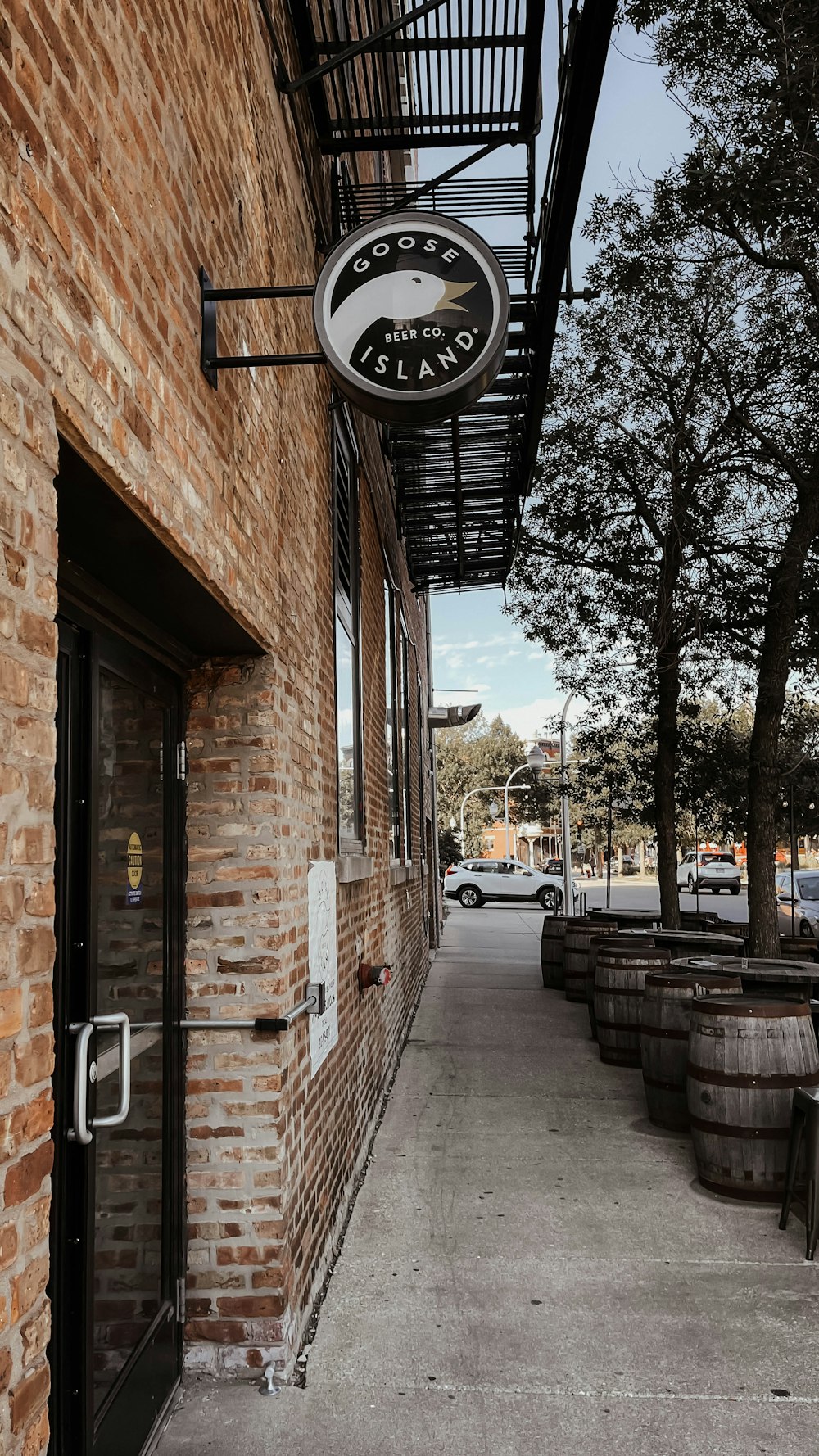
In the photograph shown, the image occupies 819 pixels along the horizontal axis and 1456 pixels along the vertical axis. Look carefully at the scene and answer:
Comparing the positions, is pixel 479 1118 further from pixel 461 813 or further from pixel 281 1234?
pixel 461 813

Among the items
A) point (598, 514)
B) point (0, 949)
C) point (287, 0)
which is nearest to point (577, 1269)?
point (0, 949)

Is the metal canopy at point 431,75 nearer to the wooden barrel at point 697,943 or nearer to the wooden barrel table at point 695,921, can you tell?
the wooden barrel at point 697,943

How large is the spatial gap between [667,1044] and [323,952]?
A: 278 centimetres

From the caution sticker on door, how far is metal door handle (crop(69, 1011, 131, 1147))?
0.50 m

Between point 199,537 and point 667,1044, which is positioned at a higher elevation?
point 199,537

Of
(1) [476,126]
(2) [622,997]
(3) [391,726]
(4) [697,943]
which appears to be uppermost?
(1) [476,126]

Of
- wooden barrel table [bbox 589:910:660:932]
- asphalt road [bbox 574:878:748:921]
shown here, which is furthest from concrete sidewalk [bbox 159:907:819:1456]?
asphalt road [bbox 574:878:748:921]

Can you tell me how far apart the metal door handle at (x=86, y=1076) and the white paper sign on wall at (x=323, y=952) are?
1.77 meters

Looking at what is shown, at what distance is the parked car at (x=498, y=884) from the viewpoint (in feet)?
112

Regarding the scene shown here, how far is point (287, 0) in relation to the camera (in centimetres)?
434

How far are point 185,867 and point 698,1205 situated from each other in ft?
10.8

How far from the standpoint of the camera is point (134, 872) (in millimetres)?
3041

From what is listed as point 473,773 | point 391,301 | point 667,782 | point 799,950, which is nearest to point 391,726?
point 799,950

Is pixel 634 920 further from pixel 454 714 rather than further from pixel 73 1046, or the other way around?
pixel 73 1046
